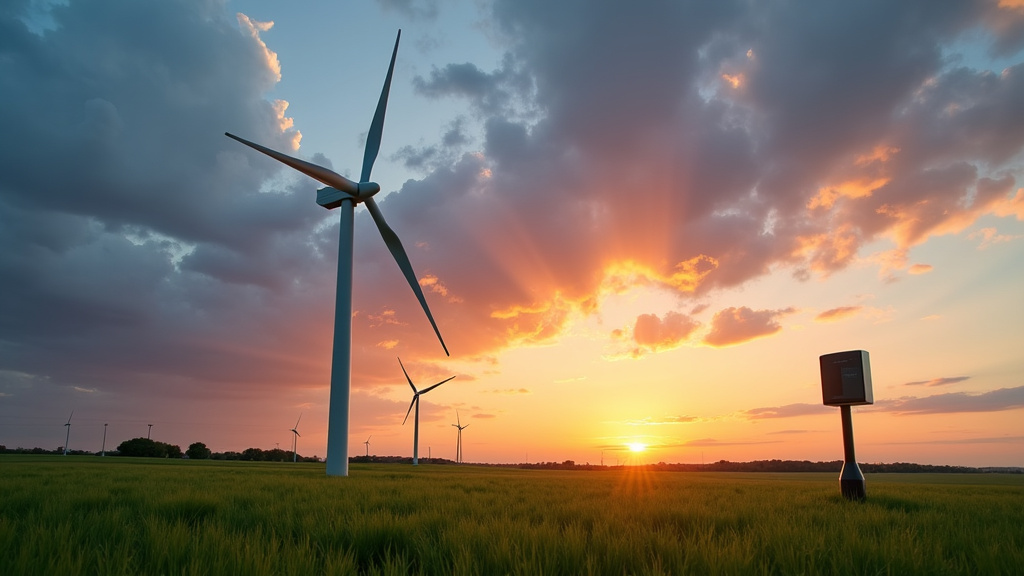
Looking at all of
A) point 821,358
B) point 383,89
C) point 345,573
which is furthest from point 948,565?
point 383,89

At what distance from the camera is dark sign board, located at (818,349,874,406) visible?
12.5 meters

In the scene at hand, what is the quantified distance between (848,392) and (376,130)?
34.2 m

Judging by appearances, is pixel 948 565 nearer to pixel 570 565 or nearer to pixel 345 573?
pixel 570 565

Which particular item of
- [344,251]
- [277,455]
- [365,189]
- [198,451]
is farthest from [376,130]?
[277,455]

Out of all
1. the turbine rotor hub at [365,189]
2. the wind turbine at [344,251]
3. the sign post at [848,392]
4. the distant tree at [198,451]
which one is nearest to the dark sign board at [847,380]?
the sign post at [848,392]

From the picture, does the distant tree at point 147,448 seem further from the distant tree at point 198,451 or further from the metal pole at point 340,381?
the metal pole at point 340,381

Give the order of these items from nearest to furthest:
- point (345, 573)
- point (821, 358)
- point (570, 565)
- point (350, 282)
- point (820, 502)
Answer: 1. point (345, 573)
2. point (570, 565)
3. point (820, 502)
4. point (821, 358)
5. point (350, 282)

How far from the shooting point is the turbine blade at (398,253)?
34406 millimetres

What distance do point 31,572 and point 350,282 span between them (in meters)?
28.1

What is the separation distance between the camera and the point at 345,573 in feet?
13.4

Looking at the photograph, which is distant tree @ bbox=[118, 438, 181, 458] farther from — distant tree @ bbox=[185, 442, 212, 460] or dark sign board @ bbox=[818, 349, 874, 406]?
dark sign board @ bbox=[818, 349, 874, 406]

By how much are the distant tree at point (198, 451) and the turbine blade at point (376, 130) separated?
125 metres

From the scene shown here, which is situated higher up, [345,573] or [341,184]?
[341,184]

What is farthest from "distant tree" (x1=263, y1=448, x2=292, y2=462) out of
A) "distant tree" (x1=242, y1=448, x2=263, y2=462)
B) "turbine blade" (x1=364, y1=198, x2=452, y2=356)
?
"turbine blade" (x1=364, y1=198, x2=452, y2=356)
